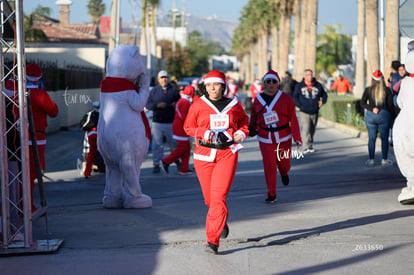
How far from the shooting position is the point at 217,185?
780 cm

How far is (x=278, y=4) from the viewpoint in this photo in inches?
2227

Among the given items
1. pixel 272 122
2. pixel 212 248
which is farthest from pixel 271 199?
pixel 212 248

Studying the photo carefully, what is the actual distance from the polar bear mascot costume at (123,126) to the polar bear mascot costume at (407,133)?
3319 mm

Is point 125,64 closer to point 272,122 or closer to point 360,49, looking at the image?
point 272,122

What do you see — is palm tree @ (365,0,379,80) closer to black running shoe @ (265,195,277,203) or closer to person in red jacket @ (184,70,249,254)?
black running shoe @ (265,195,277,203)

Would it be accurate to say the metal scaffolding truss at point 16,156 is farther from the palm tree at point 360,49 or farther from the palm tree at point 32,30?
the palm tree at point 32,30

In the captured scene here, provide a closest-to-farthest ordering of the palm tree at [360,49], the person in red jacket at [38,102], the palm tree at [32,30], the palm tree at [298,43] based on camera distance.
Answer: the person in red jacket at [38,102] → the palm tree at [360,49] → the palm tree at [32,30] → the palm tree at [298,43]

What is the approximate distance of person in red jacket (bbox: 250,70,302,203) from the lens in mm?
10914

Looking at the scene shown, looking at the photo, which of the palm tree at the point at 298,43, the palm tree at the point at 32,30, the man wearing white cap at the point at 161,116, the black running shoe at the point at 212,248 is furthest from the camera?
the palm tree at the point at 298,43

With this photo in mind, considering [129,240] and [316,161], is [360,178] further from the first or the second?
[129,240]


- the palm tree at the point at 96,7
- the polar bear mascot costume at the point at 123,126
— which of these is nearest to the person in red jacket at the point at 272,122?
the polar bear mascot costume at the point at 123,126

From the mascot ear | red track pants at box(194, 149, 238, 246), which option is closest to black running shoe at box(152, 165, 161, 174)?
the mascot ear

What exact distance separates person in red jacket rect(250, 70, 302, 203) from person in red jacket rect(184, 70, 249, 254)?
111 inches

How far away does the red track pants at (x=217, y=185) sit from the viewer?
25.0ft
